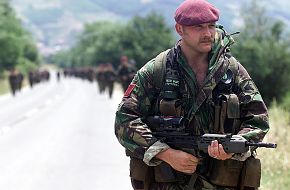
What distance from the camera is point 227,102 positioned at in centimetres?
322

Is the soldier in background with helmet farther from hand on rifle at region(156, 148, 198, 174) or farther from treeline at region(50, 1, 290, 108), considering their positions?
hand on rifle at region(156, 148, 198, 174)

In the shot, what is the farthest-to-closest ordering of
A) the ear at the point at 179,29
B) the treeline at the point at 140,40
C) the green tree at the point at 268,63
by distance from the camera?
the treeline at the point at 140,40, the green tree at the point at 268,63, the ear at the point at 179,29

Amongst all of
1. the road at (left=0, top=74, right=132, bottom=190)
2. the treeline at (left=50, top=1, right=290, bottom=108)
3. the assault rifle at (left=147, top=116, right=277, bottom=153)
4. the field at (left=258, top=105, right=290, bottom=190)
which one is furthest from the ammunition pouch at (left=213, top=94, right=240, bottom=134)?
the treeline at (left=50, top=1, right=290, bottom=108)

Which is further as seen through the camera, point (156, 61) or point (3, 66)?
point (3, 66)

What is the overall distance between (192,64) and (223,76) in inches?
6.9

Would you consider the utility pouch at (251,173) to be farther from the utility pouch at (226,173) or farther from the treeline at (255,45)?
the treeline at (255,45)

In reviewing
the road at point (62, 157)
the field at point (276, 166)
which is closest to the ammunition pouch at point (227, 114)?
the field at point (276, 166)

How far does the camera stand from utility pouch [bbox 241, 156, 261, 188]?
10.7 ft

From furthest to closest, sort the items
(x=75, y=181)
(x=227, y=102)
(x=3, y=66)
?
(x=3, y=66) → (x=75, y=181) → (x=227, y=102)

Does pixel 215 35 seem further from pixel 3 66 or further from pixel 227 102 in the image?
pixel 3 66

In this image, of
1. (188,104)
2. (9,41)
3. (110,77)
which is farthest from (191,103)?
(9,41)

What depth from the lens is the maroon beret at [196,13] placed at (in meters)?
3.24

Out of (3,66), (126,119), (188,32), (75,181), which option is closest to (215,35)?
(188,32)

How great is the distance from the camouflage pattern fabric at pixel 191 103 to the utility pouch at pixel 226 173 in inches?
2.3
